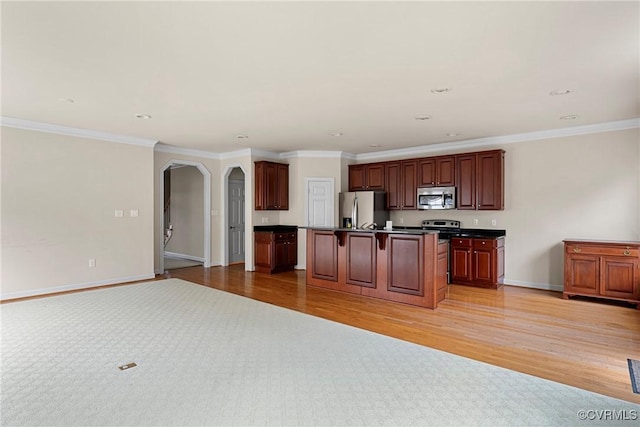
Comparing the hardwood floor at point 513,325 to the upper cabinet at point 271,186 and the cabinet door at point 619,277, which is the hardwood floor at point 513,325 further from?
the upper cabinet at point 271,186

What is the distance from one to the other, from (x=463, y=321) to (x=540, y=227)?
2.81 meters

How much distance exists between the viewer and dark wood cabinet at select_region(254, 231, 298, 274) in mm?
6992

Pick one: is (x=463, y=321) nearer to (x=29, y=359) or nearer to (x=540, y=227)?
(x=540, y=227)

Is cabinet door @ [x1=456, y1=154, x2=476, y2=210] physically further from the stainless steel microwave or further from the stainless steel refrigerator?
the stainless steel refrigerator

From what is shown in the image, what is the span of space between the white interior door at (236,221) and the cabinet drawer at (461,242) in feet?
16.8

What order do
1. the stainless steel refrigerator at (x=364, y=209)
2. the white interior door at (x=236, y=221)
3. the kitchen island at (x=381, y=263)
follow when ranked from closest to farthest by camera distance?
1. the kitchen island at (x=381, y=263)
2. the stainless steel refrigerator at (x=364, y=209)
3. the white interior door at (x=236, y=221)

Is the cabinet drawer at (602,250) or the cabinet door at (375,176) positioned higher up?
the cabinet door at (375,176)

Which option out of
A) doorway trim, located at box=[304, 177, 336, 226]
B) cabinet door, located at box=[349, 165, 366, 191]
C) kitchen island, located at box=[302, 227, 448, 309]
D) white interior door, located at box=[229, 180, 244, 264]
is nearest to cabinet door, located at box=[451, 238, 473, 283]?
kitchen island, located at box=[302, 227, 448, 309]

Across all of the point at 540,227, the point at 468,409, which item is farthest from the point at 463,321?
the point at 540,227

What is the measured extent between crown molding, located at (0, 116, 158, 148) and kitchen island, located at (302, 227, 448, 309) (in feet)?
11.5

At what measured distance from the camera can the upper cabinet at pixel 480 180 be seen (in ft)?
19.2

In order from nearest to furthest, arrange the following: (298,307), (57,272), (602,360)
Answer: (602,360) → (298,307) → (57,272)

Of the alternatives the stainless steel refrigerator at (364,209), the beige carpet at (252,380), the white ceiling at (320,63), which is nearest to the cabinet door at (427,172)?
the stainless steel refrigerator at (364,209)

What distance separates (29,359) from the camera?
2969mm
